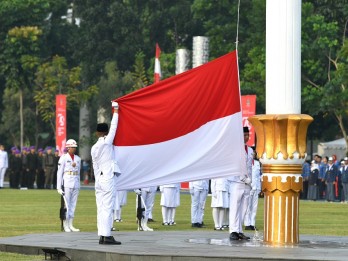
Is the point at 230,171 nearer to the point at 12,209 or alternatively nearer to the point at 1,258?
the point at 1,258

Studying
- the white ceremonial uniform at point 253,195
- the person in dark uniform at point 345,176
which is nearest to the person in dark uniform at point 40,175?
the person in dark uniform at point 345,176

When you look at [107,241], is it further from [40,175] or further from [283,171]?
[40,175]

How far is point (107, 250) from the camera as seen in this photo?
20.1 metres

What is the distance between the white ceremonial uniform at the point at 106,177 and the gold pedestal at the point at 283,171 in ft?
8.39

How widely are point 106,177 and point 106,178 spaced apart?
17 millimetres

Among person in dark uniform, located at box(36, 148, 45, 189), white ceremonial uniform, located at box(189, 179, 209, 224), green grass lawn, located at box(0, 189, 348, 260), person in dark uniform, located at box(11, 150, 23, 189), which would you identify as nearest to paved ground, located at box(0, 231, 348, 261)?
green grass lawn, located at box(0, 189, 348, 260)

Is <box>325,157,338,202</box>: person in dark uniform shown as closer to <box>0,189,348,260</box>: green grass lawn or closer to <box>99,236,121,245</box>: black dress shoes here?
<box>0,189,348,260</box>: green grass lawn

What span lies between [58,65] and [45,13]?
3.23m

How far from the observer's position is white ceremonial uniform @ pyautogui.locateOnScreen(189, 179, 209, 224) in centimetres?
3036

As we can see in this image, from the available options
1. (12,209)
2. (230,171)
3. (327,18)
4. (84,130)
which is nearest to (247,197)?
(230,171)

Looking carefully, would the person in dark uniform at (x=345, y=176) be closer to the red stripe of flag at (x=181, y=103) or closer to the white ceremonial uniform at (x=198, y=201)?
the white ceremonial uniform at (x=198, y=201)

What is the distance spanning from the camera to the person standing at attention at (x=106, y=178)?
21.9 meters

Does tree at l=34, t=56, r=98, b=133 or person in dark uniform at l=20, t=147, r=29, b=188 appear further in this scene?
tree at l=34, t=56, r=98, b=133

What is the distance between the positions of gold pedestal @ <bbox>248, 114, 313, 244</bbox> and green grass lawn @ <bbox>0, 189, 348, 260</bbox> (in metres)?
4.09
